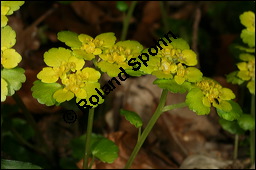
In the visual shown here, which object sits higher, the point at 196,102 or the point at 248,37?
the point at 248,37

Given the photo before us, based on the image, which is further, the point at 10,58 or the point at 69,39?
the point at 69,39

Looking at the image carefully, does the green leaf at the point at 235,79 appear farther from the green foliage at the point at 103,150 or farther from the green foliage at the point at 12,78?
the green foliage at the point at 12,78

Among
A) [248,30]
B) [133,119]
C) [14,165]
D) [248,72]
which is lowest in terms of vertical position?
[14,165]

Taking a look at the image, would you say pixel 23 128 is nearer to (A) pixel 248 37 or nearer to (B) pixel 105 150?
(B) pixel 105 150

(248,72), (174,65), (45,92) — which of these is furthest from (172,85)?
(248,72)

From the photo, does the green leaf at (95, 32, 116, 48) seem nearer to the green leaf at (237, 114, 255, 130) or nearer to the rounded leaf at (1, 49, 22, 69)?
the rounded leaf at (1, 49, 22, 69)

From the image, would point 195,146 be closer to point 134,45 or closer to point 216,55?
point 216,55
